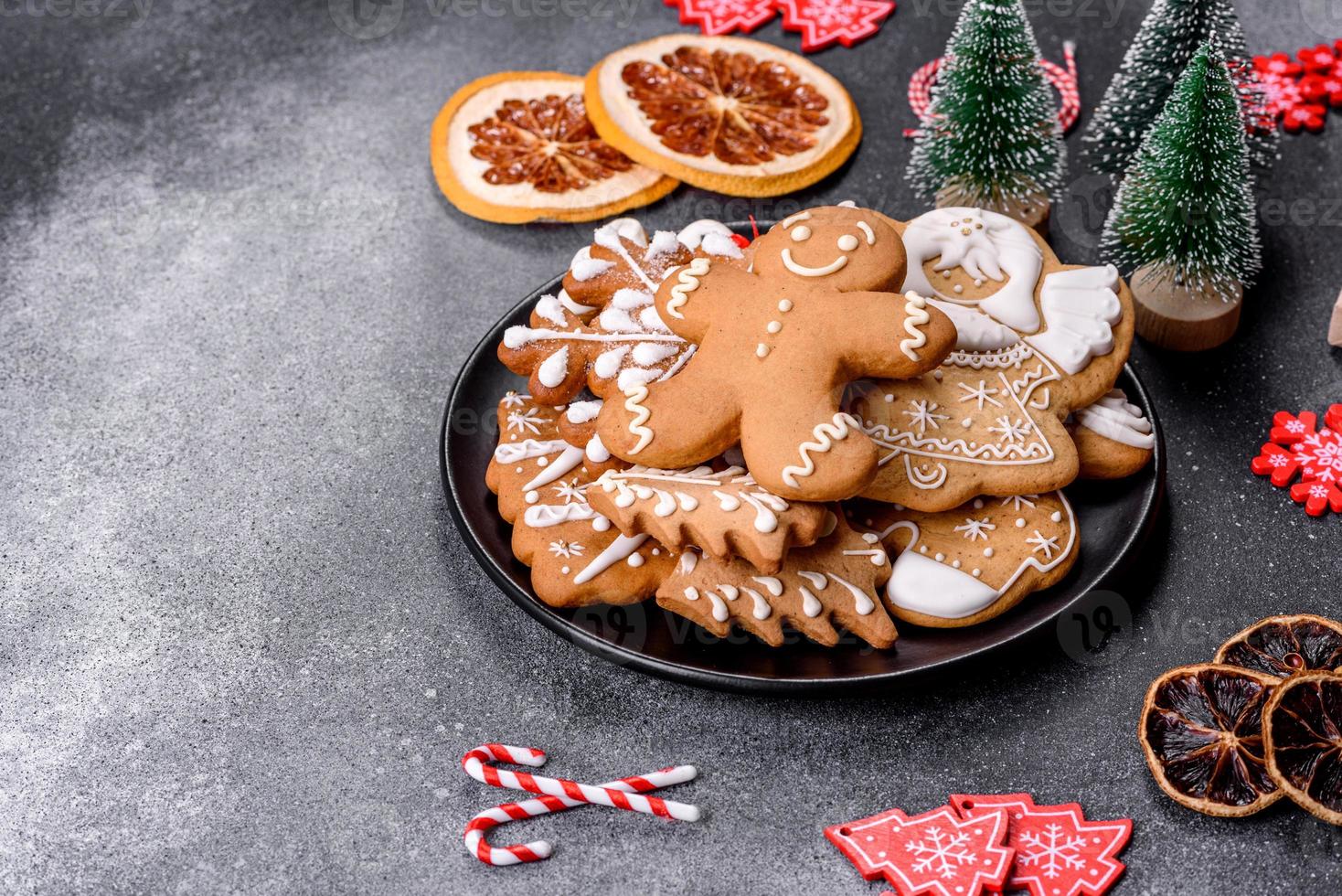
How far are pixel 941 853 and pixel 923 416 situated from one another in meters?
0.65

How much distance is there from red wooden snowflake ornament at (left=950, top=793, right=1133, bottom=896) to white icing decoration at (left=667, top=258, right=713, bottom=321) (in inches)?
33.8

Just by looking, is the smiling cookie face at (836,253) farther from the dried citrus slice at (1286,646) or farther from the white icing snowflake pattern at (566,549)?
the dried citrus slice at (1286,646)

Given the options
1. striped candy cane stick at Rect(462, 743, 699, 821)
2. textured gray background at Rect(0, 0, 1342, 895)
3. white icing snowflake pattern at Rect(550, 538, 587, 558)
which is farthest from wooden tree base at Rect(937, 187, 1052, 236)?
striped candy cane stick at Rect(462, 743, 699, 821)

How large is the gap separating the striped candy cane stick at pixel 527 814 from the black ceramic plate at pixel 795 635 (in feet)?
0.56

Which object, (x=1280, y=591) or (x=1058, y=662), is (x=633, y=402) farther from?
(x=1280, y=591)

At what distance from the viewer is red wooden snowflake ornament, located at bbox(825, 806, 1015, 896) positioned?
1.92 metres

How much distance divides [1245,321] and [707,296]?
1.23 m

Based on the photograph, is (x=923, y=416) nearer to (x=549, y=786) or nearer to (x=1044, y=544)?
(x=1044, y=544)

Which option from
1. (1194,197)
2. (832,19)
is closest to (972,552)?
(1194,197)

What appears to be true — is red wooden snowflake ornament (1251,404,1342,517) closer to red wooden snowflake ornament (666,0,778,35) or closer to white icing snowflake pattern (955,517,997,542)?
white icing snowflake pattern (955,517,997,542)

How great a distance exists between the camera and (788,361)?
1.97 metres

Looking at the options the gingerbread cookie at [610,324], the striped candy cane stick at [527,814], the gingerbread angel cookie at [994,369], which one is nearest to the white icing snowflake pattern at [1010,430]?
the gingerbread angel cookie at [994,369]

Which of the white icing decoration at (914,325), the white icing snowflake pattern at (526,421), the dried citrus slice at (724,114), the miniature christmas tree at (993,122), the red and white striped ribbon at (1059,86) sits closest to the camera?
the white icing decoration at (914,325)

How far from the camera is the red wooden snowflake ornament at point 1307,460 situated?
2340mm
